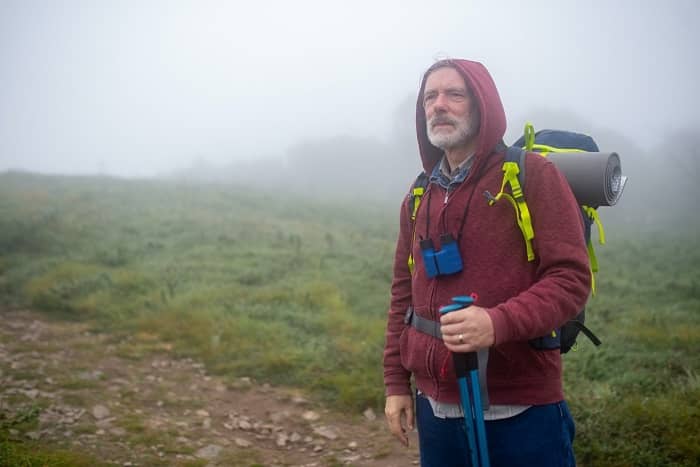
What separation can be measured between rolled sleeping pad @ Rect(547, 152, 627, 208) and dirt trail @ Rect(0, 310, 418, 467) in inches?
137

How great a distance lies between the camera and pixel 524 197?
83.4 inches

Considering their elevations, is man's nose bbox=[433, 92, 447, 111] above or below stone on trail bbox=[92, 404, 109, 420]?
above

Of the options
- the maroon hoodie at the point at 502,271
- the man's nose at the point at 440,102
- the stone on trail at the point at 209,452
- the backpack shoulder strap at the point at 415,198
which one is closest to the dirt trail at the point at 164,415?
the stone on trail at the point at 209,452

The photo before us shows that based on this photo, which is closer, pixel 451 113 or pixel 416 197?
pixel 451 113

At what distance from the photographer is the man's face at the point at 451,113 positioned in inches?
95.2

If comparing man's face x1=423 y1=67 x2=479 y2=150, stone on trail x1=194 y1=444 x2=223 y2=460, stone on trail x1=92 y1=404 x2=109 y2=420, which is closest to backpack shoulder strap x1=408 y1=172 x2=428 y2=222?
man's face x1=423 y1=67 x2=479 y2=150

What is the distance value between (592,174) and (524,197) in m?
0.48

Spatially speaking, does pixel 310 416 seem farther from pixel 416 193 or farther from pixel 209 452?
pixel 416 193

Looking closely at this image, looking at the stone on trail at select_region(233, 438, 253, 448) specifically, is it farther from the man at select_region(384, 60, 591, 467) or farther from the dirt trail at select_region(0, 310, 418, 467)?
the man at select_region(384, 60, 591, 467)

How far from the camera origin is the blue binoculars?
228 centimetres

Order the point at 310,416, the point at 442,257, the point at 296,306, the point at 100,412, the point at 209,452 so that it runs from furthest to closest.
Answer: the point at 296,306 → the point at 310,416 → the point at 100,412 → the point at 209,452 → the point at 442,257

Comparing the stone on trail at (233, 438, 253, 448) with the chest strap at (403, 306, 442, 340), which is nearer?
the chest strap at (403, 306, 442, 340)

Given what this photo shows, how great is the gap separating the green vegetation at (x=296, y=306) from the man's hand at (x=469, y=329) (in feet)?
11.2

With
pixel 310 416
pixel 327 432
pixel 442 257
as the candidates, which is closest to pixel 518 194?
pixel 442 257
